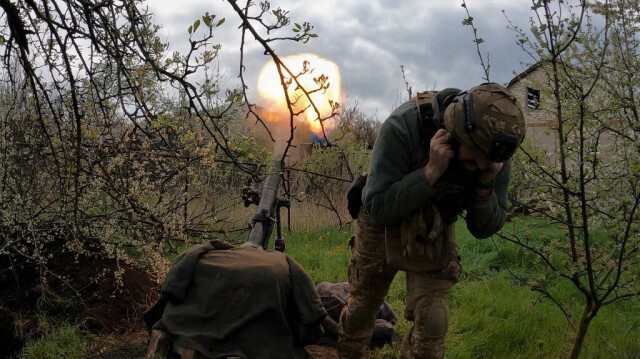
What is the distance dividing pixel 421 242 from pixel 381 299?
772mm

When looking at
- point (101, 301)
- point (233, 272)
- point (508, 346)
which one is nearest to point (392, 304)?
point (508, 346)

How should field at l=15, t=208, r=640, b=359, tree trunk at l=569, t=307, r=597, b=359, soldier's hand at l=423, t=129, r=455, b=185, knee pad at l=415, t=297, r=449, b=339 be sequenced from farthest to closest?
field at l=15, t=208, r=640, b=359
tree trunk at l=569, t=307, r=597, b=359
knee pad at l=415, t=297, r=449, b=339
soldier's hand at l=423, t=129, r=455, b=185

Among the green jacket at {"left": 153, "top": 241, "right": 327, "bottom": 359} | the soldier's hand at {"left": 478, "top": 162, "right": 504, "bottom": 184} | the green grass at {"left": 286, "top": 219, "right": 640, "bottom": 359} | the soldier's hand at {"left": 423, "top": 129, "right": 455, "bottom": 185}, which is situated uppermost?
the soldier's hand at {"left": 423, "top": 129, "right": 455, "bottom": 185}

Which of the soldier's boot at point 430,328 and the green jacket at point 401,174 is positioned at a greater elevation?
the green jacket at point 401,174

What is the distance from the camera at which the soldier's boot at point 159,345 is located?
254 centimetres

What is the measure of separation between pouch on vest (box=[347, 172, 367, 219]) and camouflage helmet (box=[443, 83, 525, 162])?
1.03m

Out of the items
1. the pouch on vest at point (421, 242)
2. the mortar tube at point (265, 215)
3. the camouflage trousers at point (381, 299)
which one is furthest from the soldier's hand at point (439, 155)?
the mortar tube at point (265, 215)

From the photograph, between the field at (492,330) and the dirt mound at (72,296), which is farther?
the dirt mound at (72,296)

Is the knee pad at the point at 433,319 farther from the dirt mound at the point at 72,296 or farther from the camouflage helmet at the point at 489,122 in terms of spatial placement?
the dirt mound at the point at 72,296

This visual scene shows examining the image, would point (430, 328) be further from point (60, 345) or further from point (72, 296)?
point (72, 296)

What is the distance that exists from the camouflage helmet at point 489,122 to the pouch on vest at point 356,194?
1027mm

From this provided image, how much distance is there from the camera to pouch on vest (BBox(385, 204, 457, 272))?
293 centimetres

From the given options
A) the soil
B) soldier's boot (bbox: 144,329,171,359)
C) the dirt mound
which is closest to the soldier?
soldier's boot (bbox: 144,329,171,359)

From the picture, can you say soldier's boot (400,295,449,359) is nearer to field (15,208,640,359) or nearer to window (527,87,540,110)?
field (15,208,640,359)
